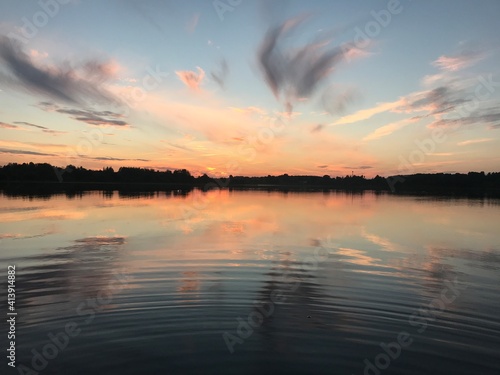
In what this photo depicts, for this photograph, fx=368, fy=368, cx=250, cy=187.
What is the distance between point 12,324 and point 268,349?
6243mm

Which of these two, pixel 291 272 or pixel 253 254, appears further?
pixel 253 254

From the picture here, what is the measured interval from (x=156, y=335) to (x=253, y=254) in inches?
418

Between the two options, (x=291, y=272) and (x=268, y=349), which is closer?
(x=268, y=349)

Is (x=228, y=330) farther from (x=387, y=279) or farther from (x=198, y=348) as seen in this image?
(x=387, y=279)

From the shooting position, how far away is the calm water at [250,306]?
24.9 ft

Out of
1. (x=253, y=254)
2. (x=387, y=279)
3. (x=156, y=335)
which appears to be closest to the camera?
(x=156, y=335)

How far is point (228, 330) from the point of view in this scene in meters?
8.99

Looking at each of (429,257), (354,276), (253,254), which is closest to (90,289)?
(253,254)

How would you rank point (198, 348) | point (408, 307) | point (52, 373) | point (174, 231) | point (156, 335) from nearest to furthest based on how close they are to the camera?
point (52, 373) < point (198, 348) < point (156, 335) < point (408, 307) < point (174, 231)

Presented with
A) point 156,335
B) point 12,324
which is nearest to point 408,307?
point 156,335

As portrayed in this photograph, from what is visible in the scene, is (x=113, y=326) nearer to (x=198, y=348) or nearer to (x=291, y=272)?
(x=198, y=348)

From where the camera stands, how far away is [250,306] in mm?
10852

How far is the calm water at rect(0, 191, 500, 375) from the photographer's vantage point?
7.58m

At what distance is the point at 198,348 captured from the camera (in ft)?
26.2
